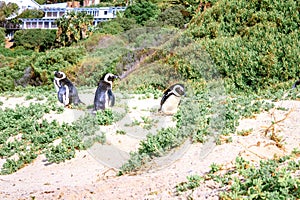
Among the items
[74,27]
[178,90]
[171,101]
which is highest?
[178,90]

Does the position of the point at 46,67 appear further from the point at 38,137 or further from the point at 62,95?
the point at 38,137

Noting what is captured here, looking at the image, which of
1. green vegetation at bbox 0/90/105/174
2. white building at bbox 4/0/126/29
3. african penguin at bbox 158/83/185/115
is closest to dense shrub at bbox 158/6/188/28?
african penguin at bbox 158/83/185/115

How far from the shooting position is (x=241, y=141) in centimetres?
571

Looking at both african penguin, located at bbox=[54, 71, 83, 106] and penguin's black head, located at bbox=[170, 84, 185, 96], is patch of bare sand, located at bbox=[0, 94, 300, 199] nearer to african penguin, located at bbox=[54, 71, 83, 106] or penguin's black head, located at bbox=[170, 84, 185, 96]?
penguin's black head, located at bbox=[170, 84, 185, 96]

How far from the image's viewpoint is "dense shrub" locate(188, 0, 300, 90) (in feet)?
35.4

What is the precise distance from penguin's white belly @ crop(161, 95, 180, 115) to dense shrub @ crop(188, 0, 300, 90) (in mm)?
3511

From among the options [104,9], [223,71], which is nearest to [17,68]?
[223,71]

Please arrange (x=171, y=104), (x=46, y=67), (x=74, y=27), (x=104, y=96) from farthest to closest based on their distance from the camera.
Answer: (x=74, y=27)
(x=46, y=67)
(x=104, y=96)
(x=171, y=104)

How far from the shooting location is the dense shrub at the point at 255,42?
35.4 feet

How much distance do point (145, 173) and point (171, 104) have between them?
2.66 m

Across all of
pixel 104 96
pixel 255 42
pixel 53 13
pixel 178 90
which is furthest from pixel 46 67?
pixel 53 13

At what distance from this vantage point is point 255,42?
1127cm

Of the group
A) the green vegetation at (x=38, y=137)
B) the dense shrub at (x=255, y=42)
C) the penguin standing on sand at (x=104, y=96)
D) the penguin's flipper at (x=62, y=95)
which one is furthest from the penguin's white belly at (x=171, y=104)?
the dense shrub at (x=255, y=42)

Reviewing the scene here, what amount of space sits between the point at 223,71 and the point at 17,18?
48.0 meters
